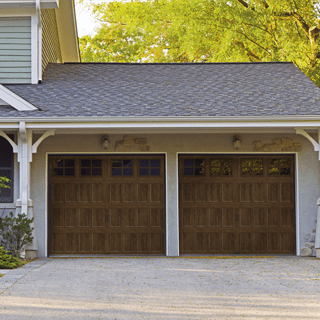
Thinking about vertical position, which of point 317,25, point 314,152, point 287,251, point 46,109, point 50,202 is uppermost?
point 317,25

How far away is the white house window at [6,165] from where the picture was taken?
9750mm

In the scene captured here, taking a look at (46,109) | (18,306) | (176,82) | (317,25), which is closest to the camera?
(18,306)

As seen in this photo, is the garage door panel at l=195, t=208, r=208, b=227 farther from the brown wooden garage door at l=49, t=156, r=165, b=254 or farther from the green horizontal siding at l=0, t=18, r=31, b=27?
the green horizontal siding at l=0, t=18, r=31, b=27

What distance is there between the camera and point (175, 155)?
9.97 metres

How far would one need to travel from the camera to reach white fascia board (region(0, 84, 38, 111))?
9094 mm

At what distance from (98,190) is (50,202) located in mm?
1031

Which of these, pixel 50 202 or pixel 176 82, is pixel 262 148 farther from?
pixel 50 202

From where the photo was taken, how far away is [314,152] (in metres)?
10.0

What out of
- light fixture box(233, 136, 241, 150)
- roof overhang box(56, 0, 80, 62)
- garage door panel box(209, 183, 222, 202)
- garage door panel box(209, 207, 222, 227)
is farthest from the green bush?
roof overhang box(56, 0, 80, 62)

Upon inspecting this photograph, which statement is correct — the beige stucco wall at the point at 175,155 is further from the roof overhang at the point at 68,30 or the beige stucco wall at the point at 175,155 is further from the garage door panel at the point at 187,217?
the roof overhang at the point at 68,30

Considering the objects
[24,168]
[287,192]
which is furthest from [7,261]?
[287,192]

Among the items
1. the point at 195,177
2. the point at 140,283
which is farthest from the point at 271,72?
the point at 140,283

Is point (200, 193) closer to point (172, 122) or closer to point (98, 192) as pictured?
point (172, 122)

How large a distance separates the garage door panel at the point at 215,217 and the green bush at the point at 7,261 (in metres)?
4.01
